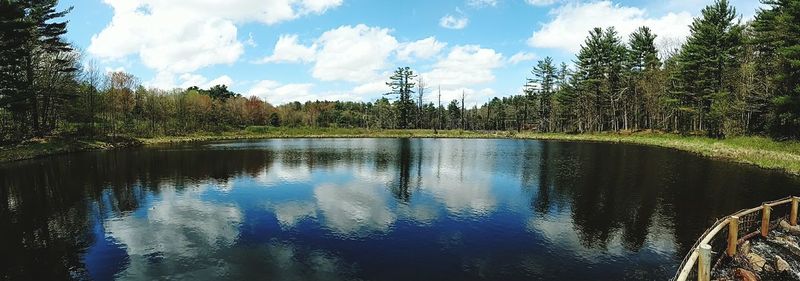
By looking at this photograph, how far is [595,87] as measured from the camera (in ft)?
290

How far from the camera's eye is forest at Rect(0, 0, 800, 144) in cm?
4547

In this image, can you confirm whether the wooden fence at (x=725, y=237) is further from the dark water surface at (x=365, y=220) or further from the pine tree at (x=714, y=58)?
the pine tree at (x=714, y=58)

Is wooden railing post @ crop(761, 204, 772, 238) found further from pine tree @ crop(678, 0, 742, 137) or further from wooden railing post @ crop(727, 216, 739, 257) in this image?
pine tree @ crop(678, 0, 742, 137)

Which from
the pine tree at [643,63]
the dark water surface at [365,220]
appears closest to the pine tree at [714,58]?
the pine tree at [643,63]

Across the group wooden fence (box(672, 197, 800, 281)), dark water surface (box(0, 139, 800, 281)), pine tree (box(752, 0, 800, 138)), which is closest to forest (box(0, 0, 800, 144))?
pine tree (box(752, 0, 800, 138))

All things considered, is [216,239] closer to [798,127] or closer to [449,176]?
[449,176]

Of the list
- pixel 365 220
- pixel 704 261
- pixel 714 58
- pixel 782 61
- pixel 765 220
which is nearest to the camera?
pixel 704 261

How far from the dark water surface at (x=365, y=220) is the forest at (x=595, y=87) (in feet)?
53.3

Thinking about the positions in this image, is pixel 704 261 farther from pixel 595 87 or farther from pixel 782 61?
pixel 595 87

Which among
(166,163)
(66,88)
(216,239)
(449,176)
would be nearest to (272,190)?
(216,239)

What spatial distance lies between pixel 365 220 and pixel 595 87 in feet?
268

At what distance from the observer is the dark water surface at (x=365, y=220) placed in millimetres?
14453

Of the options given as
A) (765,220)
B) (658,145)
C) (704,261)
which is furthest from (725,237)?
(658,145)

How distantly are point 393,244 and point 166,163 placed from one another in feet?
116
